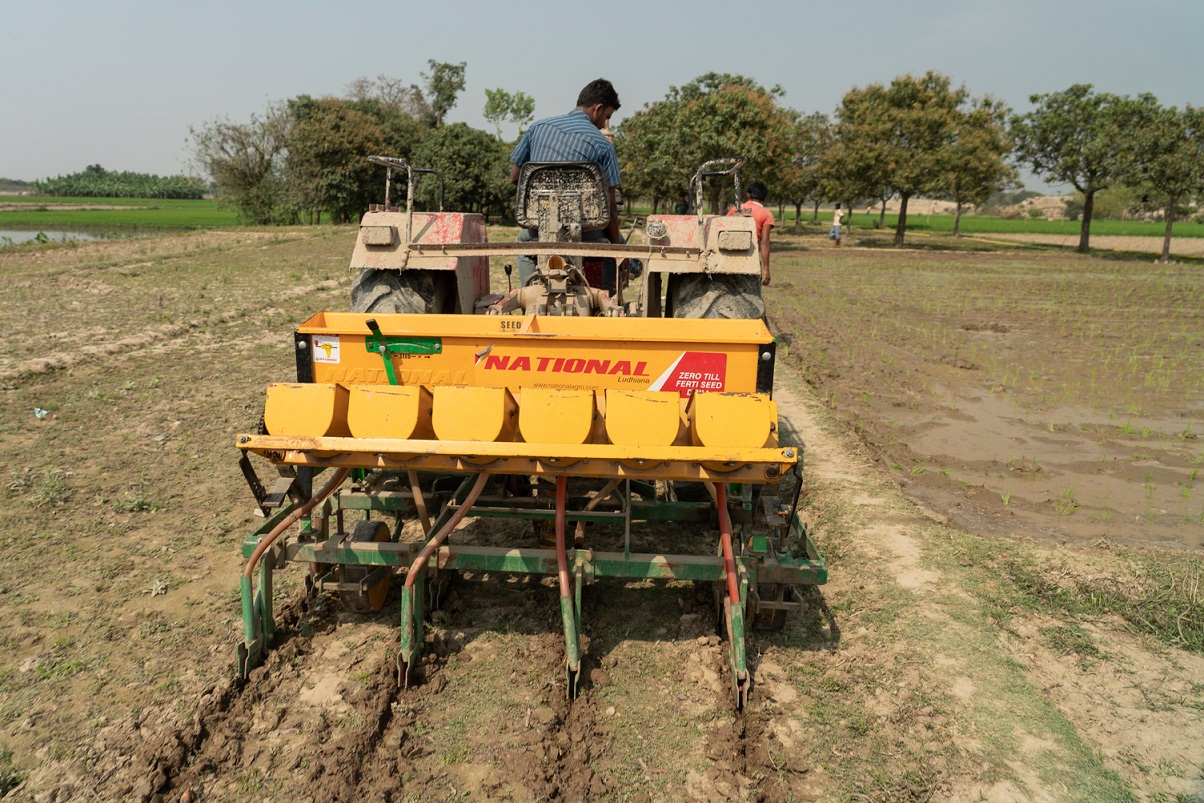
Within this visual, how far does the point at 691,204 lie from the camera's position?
18.8 feet

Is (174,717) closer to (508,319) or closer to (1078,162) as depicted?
(508,319)

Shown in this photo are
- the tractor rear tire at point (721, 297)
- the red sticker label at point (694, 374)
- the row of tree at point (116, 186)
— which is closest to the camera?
the red sticker label at point (694, 374)

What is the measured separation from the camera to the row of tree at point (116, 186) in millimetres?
84750

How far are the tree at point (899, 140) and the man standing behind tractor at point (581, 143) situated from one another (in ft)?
90.4

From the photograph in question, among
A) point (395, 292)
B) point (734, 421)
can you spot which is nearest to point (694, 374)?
point (734, 421)

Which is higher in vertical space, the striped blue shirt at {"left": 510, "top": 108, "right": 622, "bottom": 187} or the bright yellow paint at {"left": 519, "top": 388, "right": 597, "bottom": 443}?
the striped blue shirt at {"left": 510, "top": 108, "right": 622, "bottom": 187}

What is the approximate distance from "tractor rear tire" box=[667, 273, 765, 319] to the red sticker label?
1.02 metres

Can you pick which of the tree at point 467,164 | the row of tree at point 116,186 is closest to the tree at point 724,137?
the tree at point 467,164

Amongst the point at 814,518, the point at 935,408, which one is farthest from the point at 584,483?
the point at 935,408

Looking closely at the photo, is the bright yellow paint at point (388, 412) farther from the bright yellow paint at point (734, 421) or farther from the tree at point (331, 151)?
the tree at point (331, 151)

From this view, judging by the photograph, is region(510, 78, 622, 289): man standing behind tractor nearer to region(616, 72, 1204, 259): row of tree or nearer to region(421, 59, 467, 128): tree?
region(616, 72, 1204, 259): row of tree

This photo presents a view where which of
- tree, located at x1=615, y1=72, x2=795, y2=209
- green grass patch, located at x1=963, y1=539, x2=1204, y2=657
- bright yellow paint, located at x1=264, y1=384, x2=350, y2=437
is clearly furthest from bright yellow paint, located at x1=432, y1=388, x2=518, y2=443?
tree, located at x1=615, y1=72, x2=795, y2=209

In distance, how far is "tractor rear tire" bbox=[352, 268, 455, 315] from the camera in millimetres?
4672

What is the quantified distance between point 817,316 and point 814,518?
29.4 ft
